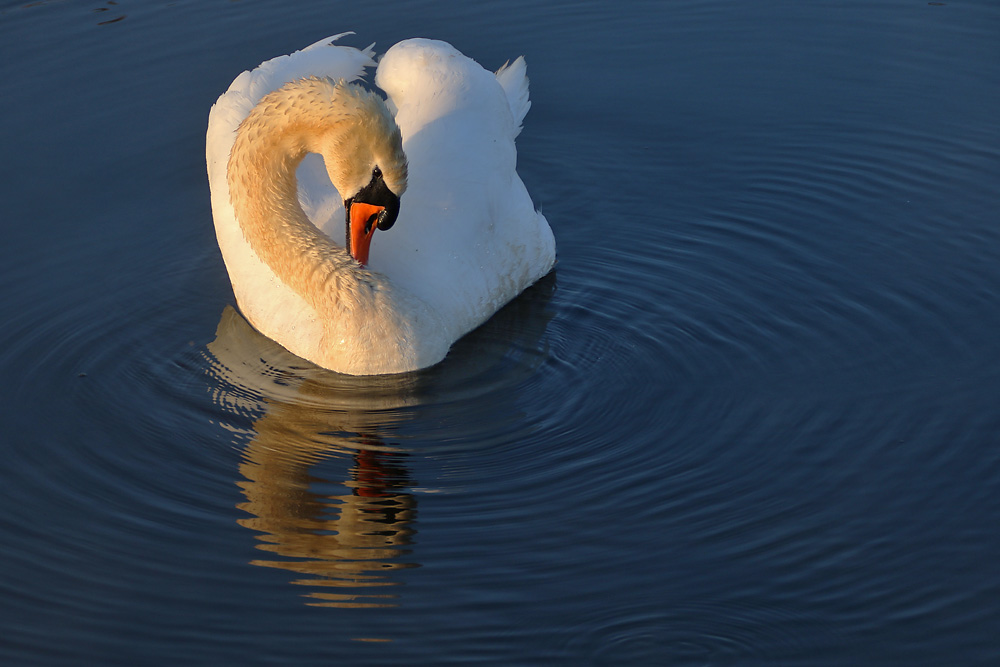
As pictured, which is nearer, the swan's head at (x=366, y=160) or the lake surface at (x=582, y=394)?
the lake surface at (x=582, y=394)

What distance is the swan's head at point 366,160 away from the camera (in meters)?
7.73

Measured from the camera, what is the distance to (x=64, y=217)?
10.3 metres

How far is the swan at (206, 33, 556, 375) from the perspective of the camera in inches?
314

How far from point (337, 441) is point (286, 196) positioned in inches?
70.1

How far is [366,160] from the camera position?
7.84 meters

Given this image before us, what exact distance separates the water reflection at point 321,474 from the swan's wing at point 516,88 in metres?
2.92

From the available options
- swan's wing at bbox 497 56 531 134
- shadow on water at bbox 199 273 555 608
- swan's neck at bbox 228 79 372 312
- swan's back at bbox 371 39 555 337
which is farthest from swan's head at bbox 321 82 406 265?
swan's wing at bbox 497 56 531 134

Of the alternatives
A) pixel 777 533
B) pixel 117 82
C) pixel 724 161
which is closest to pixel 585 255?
pixel 724 161

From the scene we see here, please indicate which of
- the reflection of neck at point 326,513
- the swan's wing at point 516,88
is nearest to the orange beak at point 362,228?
the reflection of neck at point 326,513

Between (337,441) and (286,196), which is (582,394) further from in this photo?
(286,196)

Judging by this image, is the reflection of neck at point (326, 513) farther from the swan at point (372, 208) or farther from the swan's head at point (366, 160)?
the swan's head at point (366, 160)

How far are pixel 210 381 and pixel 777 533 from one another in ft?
12.2

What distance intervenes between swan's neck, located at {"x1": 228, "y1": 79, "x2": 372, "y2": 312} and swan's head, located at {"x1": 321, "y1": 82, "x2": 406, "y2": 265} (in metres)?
0.13

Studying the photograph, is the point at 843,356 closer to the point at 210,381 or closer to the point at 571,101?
the point at 210,381
